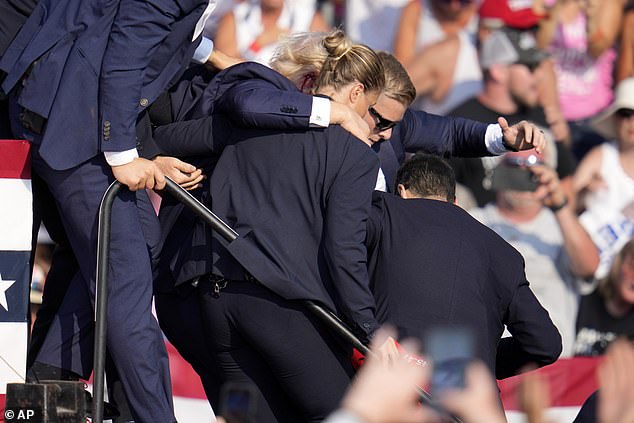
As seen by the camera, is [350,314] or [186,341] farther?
[186,341]

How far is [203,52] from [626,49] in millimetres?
3784

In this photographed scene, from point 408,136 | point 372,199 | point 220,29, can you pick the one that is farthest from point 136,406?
point 220,29

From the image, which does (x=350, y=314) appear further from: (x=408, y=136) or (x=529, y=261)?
(x=529, y=261)

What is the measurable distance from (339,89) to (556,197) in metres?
3.52

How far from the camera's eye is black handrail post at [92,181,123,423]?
14.1 ft

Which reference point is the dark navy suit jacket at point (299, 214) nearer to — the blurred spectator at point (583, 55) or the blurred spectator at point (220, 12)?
the blurred spectator at point (220, 12)

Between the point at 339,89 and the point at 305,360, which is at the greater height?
the point at 339,89

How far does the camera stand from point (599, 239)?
7891mm

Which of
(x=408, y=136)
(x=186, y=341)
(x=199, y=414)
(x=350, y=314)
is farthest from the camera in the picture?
(x=199, y=414)

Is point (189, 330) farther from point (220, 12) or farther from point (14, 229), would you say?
point (220, 12)

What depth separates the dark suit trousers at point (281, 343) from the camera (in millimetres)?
4426

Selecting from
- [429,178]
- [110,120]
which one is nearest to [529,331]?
[429,178]

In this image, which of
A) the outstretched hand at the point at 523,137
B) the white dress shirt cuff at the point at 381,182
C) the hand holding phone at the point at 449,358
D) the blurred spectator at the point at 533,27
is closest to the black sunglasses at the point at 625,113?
the blurred spectator at the point at 533,27

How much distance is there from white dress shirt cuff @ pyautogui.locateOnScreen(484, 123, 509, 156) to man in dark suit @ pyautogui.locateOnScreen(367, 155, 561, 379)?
2.23 ft
